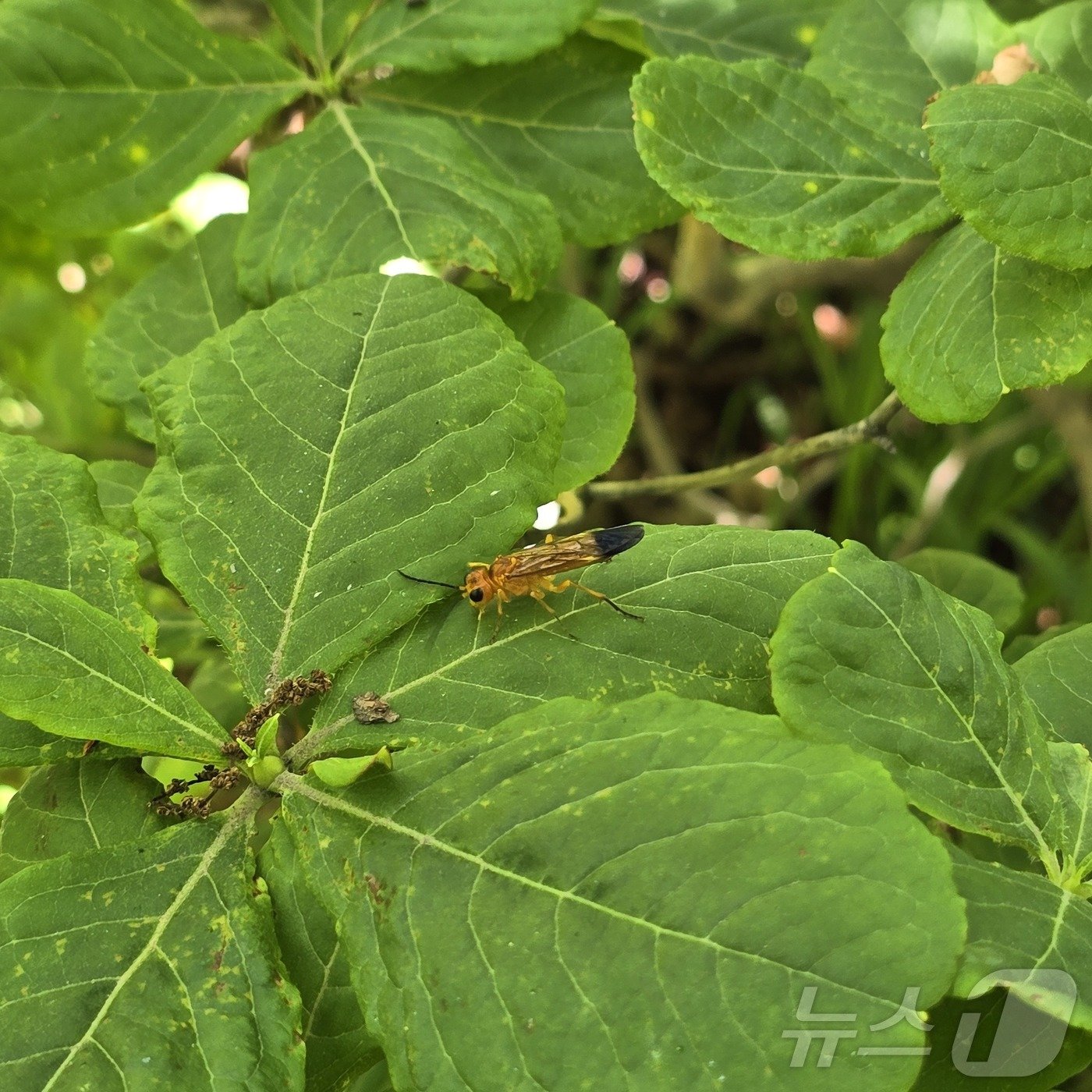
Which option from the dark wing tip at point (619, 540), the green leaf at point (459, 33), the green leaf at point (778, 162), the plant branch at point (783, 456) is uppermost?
the green leaf at point (459, 33)

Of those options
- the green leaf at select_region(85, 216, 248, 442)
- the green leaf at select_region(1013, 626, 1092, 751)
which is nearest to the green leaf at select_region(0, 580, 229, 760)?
the green leaf at select_region(85, 216, 248, 442)

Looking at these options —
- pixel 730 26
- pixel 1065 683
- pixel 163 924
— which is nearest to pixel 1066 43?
pixel 730 26

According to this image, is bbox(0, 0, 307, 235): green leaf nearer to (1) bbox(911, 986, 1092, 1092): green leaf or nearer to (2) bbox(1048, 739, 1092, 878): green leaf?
(2) bbox(1048, 739, 1092, 878): green leaf

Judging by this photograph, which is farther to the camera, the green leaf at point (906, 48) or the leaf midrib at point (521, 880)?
the green leaf at point (906, 48)

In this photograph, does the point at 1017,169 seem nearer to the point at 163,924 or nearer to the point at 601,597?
the point at 601,597

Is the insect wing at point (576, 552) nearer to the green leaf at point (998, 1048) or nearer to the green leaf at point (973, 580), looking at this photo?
the green leaf at point (998, 1048)

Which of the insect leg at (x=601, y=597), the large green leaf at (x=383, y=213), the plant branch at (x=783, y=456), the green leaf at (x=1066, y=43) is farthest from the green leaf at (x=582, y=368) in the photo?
the green leaf at (x=1066, y=43)

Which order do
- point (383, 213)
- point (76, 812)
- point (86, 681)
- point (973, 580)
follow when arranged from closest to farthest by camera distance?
point (86, 681) < point (76, 812) < point (383, 213) < point (973, 580)
